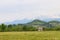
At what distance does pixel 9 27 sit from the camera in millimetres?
30359

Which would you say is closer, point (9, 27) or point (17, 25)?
point (9, 27)

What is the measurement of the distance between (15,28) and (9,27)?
1.09m

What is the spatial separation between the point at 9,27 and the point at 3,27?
3.52ft

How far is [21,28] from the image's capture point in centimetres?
3114

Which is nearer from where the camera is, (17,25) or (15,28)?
(15,28)

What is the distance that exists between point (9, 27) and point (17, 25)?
8.40 feet

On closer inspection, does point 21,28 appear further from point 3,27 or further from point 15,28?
point 3,27

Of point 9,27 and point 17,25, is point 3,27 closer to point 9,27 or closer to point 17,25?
point 9,27

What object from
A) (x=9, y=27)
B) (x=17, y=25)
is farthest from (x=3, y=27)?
(x=17, y=25)

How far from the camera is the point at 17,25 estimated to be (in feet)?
107

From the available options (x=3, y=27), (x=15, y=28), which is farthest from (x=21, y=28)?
(x=3, y=27)

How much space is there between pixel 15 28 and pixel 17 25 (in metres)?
2.22

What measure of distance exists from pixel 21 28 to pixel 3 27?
10.8 feet

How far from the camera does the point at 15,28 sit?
30406mm
